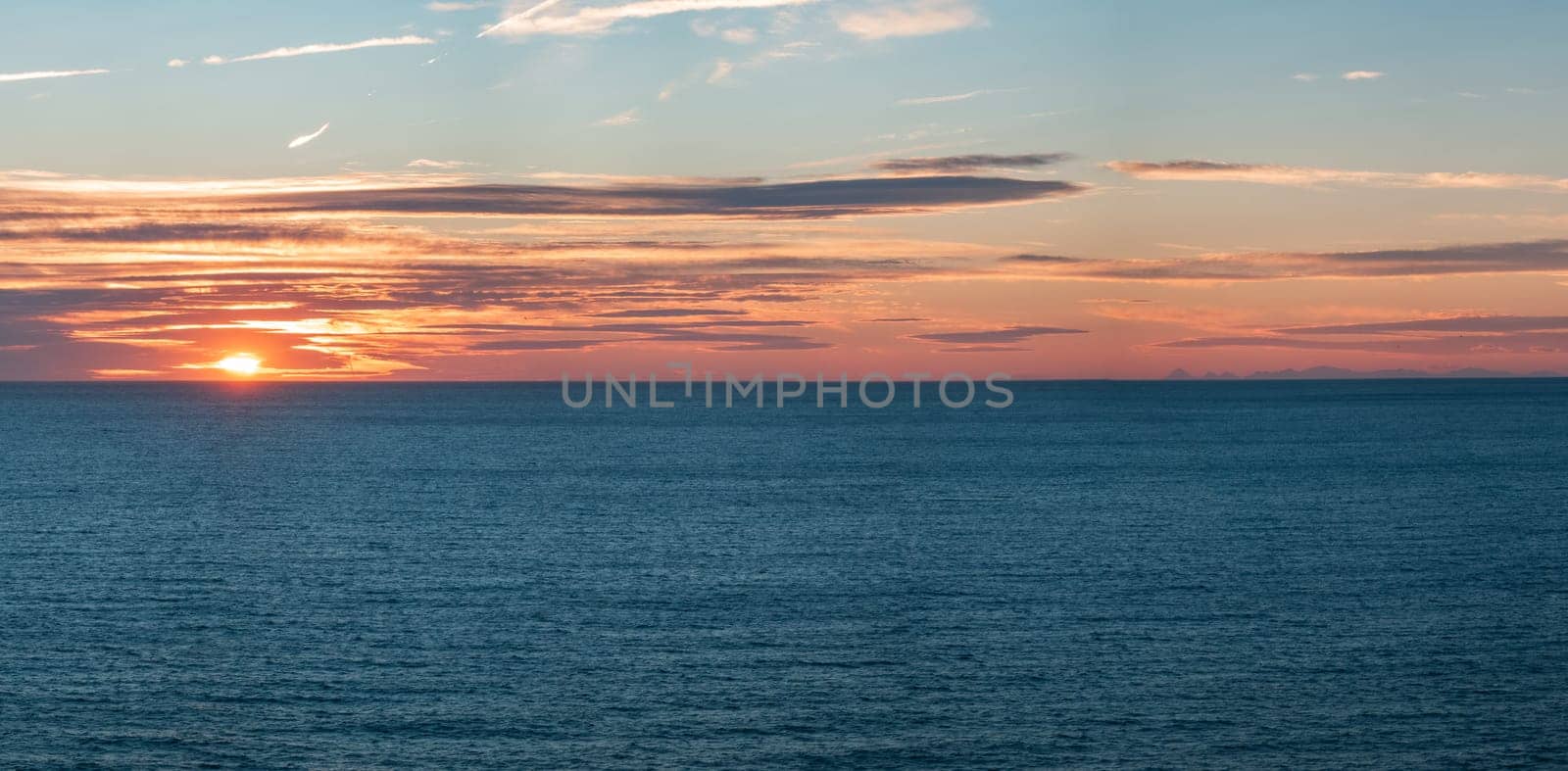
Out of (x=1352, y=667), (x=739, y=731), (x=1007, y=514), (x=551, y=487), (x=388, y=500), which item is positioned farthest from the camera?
(x=551, y=487)

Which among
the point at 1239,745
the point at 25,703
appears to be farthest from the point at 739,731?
the point at 25,703

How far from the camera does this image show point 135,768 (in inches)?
1710

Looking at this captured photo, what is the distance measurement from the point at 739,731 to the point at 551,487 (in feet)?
277

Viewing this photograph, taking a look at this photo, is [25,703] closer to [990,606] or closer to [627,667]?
[627,667]

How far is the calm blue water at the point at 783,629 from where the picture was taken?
1829 inches

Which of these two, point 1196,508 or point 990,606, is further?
point 1196,508

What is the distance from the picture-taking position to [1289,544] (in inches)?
3489

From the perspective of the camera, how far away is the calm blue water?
4647 cm

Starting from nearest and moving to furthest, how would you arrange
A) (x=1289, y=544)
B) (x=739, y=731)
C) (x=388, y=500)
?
(x=739, y=731)
(x=1289, y=544)
(x=388, y=500)

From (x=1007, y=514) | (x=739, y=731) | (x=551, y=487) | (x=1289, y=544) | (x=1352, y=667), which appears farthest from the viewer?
(x=551, y=487)

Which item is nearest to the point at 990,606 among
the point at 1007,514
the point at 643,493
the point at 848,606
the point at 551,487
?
the point at 848,606

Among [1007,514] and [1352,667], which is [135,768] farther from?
[1007,514]

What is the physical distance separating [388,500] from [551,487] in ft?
57.4

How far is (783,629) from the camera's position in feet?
203
